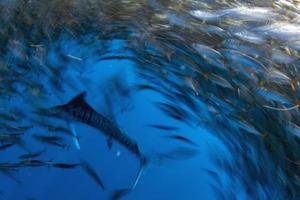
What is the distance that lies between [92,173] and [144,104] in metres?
0.43

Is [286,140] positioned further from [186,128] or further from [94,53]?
[94,53]

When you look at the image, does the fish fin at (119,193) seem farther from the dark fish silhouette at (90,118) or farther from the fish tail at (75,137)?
the fish tail at (75,137)

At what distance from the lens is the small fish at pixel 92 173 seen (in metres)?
1.97

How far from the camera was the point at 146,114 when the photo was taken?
2266 mm

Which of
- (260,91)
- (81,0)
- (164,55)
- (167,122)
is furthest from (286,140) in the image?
(81,0)

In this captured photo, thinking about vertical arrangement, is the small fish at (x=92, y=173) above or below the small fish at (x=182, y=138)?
below

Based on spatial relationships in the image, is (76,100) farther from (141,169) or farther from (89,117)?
(141,169)

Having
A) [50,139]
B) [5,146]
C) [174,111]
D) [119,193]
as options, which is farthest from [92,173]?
[174,111]

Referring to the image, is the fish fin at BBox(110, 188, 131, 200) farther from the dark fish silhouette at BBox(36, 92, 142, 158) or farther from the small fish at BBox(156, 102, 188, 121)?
the small fish at BBox(156, 102, 188, 121)

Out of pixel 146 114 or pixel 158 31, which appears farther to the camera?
pixel 158 31

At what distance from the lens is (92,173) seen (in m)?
1.99

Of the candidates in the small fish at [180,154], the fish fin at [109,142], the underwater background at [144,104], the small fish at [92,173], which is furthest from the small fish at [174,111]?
the small fish at [92,173]

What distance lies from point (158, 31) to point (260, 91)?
0.61 meters

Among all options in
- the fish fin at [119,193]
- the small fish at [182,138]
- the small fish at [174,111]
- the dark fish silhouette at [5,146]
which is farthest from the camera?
the small fish at [174,111]
